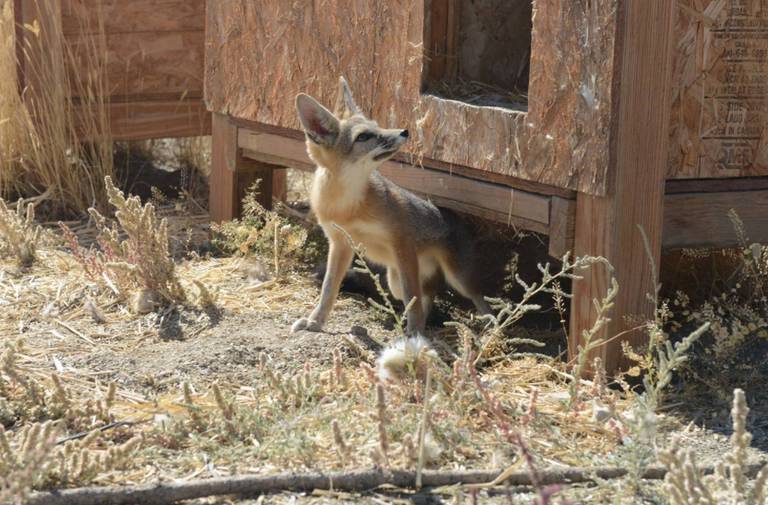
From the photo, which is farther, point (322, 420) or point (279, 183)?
point (279, 183)

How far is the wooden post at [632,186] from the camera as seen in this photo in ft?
15.8

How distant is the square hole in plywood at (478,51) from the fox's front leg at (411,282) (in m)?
0.86

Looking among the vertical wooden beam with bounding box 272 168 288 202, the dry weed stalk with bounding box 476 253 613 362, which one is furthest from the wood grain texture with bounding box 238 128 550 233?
the vertical wooden beam with bounding box 272 168 288 202

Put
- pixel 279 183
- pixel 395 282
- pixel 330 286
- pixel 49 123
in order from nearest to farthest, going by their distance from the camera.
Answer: pixel 330 286
pixel 395 282
pixel 49 123
pixel 279 183

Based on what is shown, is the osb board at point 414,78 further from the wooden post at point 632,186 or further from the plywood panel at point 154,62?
the plywood panel at point 154,62

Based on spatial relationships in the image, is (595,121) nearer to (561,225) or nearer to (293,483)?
(561,225)

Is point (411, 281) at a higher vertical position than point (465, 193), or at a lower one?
lower

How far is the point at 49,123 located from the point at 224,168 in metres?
1.45

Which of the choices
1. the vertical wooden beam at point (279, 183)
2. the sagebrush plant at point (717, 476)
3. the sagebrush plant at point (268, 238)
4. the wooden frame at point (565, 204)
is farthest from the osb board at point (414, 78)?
the sagebrush plant at point (717, 476)

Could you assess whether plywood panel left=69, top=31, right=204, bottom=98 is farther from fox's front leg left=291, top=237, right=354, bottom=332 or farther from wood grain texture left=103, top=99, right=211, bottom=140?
fox's front leg left=291, top=237, right=354, bottom=332

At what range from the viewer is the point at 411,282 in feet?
19.4

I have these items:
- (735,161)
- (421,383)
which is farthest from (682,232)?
(421,383)

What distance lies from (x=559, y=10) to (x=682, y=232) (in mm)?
1124

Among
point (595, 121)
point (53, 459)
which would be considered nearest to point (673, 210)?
point (595, 121)
